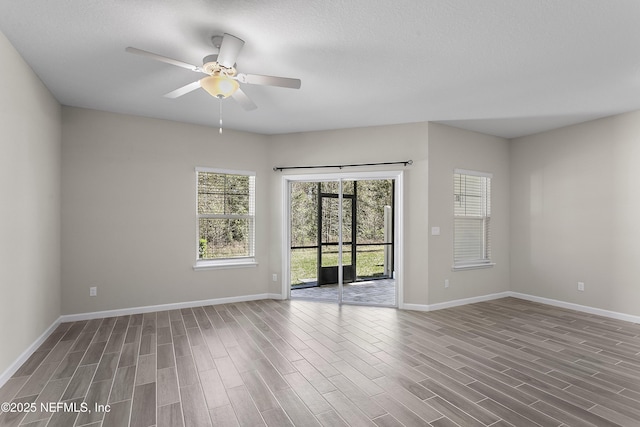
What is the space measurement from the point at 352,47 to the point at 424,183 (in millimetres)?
2623

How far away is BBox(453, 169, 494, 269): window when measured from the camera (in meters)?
5.20

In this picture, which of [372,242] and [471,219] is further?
[372,242]

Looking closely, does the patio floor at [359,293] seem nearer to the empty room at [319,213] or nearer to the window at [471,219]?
the empty room at [319,213]

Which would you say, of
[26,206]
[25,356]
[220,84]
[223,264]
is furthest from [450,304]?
[26,206]

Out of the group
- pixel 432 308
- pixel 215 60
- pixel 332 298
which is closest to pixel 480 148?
pixel 432 308

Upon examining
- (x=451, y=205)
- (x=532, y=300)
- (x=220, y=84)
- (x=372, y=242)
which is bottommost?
A: (x=532, y=300)

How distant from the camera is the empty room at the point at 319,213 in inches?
93.5

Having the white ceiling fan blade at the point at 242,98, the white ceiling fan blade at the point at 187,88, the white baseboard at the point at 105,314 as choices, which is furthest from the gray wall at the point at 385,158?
the white ceiling fan blade at the point at 187,88

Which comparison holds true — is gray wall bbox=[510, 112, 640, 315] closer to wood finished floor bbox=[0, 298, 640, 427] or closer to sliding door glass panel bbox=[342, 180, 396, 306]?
wood finished floor bbox=[0, 298, 640, 427]

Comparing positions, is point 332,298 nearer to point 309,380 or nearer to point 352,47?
point 309,380

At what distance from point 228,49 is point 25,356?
329cm

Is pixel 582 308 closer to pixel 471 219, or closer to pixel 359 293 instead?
pixel 471 219

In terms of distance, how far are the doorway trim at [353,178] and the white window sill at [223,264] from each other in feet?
1.73

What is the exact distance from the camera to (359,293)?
18.7ft
